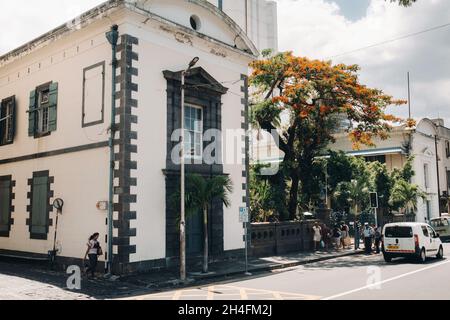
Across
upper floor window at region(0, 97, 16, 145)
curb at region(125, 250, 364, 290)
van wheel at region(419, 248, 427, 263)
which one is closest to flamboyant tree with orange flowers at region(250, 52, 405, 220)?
curb at region(125, 250, 364, 290)

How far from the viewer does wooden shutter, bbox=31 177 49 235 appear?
18.5 meters

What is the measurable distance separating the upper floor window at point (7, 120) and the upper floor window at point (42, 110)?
5.67 ft

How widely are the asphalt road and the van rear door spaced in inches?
42.0

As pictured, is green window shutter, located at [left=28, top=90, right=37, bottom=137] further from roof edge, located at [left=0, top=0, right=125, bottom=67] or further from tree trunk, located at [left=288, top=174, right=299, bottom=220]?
tree trunk, located at [left=288, top=174, right=299, bottom=220]

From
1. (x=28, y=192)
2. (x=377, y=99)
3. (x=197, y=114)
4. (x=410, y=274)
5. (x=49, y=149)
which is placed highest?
(x=377, y=99)

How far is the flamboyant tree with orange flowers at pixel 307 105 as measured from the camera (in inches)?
971

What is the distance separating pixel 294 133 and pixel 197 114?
9799 millimetres

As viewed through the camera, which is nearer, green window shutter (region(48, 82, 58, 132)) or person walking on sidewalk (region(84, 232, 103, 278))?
person walking on sidewalk (region(84, 232, 103, 278))

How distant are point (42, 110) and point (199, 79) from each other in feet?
24.0

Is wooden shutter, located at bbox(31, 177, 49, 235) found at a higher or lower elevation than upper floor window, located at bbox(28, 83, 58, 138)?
lower

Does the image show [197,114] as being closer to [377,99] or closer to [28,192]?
[28,192]

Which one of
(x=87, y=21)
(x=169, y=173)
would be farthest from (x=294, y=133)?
(x=87, y=21)

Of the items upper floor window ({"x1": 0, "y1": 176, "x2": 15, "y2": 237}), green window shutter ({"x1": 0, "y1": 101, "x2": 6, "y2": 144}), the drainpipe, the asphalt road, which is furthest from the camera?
green window shutter ({"x1": 0, "y1": 101, "x2": 6, "y2": 144})
